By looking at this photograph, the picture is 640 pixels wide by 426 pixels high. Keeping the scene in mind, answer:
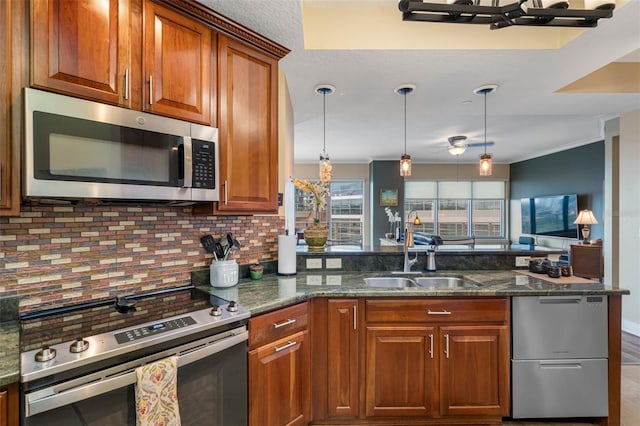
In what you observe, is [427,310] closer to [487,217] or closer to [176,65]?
[176,65]

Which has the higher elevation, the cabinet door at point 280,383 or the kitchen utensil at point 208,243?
the kitchen utensil at point 208,243

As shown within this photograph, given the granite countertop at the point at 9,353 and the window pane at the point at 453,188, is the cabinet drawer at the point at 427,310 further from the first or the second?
the window pane at the point at 453,188

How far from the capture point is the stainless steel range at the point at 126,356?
984mm

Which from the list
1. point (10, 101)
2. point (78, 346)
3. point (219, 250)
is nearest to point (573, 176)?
point (219, 250)

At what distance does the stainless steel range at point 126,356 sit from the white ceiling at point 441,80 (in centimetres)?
163

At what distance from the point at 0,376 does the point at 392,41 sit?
249cm

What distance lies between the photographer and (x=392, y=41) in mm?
2098

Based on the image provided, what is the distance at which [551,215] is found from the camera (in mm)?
6211

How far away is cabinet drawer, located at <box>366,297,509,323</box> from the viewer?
76.1 inches

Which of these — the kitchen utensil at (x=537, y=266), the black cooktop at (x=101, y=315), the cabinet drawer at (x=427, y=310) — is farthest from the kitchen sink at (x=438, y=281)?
the black cooktop at (x=101, y=315)

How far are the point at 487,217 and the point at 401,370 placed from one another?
7.26 metres

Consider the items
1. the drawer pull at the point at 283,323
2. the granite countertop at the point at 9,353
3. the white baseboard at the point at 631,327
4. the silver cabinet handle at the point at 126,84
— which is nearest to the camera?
the granite countertop at the point at 9,353

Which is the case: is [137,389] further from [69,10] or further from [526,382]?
[526,382]

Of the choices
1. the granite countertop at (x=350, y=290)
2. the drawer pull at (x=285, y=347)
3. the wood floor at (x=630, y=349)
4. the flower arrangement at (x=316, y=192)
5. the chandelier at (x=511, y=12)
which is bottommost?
the wood floor at (x=630, y=349)
